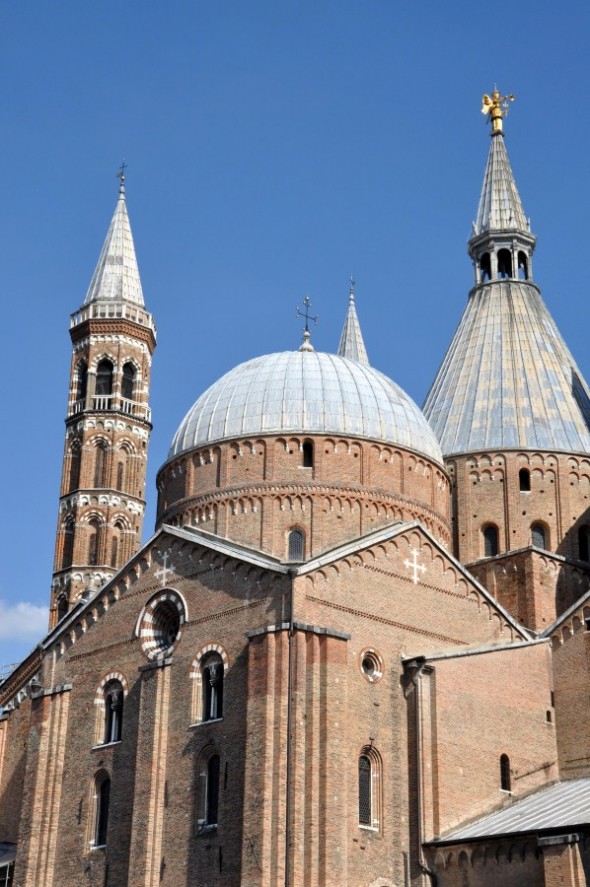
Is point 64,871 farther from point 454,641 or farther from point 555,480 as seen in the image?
point 555,480

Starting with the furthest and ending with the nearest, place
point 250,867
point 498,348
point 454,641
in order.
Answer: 1. point 498,348
2. point 454,641
3. point 250,867

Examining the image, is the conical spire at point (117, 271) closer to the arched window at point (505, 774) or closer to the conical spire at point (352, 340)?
the conical spire at point (352, 340)

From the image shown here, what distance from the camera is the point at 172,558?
31.9 metres

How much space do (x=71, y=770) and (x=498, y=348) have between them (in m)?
18.9

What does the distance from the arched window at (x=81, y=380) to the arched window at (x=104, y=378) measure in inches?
19.4

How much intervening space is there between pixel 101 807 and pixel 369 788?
6727 mm

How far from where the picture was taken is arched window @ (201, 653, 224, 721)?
29359 mm

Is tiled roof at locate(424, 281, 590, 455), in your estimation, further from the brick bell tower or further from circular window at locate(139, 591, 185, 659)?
the brick bell tower

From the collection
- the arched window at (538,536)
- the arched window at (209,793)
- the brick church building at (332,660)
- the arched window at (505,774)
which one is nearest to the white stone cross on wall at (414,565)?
the brick church building at (332,660)

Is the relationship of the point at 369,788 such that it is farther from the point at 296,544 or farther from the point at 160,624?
the point at 296,544

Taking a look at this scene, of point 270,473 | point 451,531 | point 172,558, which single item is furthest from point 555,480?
point 172,558

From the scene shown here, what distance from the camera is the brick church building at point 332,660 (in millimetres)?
27453

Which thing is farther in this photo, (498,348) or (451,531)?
(498,348)

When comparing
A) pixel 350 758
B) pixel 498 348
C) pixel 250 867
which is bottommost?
pixel 250 867
